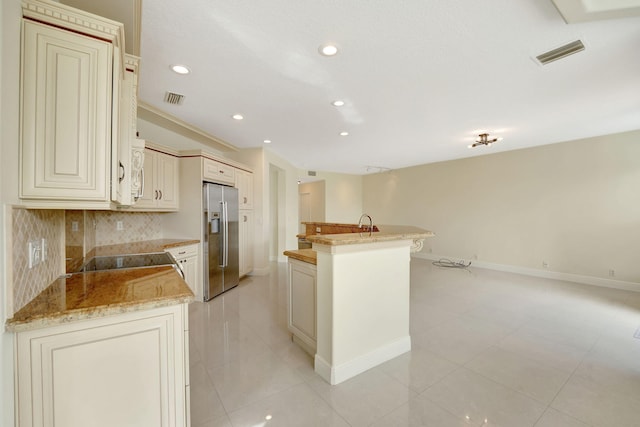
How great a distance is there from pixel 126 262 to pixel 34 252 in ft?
3.63

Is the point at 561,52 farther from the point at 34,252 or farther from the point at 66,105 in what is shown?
the point at 34,252

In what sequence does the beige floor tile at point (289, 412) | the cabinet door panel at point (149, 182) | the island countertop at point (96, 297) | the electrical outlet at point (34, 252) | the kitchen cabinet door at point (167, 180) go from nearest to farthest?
the island countertop at point (96, 297)
the electrical outlet at point (34, 252)
the beige floor tile at point (289, 412)
the cabinet door panel at point (149, 182)
the kitchen cabinet door at point (167, 180)

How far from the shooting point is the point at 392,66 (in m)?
2.22

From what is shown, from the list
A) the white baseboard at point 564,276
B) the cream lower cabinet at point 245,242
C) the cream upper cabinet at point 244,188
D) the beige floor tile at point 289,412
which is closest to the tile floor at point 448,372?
the beige floor tile at point 289,412

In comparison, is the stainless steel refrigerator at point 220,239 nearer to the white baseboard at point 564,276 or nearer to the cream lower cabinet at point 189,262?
the cream lower cabinet at point 189,262

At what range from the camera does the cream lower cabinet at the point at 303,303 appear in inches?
87.0

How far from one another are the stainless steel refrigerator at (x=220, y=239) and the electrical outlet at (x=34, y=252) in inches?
93.8

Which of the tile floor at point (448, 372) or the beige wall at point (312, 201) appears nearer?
the tile floor at point (448, 372)

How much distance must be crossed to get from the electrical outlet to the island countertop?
18 cm

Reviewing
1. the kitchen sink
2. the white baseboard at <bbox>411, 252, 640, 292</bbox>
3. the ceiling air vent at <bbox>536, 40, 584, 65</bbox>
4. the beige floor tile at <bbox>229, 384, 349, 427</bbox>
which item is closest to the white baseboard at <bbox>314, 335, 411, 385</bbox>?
the beige floor tile at <bbox>229, 384, 349, 427</bbox>

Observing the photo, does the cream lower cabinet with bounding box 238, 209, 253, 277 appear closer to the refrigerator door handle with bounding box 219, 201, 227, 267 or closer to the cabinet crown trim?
the refrigerator door handle with bounding box 219, 201, 227, 267

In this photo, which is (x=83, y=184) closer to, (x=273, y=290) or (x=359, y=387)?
(x=359, y=387)

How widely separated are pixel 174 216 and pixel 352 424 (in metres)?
3.51

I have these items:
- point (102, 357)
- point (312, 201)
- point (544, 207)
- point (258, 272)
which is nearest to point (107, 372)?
point (102, 357)
